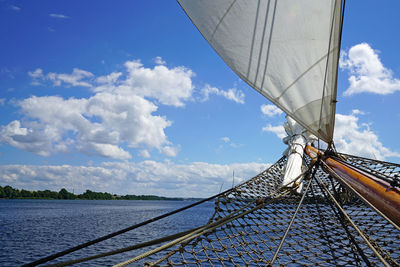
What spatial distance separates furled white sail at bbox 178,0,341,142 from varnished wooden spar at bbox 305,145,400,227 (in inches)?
25.5

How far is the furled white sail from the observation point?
337 cm

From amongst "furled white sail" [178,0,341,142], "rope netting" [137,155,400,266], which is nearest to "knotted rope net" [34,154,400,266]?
"rope netting" [137,155,400,266]

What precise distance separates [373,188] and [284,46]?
6.66 feet

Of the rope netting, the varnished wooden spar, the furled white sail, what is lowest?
the rope netting

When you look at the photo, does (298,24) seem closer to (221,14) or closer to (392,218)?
(221,14)

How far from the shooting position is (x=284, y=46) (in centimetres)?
365

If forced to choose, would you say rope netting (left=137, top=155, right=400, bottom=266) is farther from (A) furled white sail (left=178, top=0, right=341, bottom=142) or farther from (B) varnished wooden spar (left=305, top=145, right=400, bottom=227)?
(A) furled white sail (left=178, top=0, right=341, bottom=142)

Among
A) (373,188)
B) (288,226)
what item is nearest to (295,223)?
(288,226)

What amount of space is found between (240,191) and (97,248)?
12.1 m

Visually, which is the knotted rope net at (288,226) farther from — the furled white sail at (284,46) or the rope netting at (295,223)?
the furled white sail at (284,46)

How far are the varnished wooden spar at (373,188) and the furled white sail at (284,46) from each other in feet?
2.12

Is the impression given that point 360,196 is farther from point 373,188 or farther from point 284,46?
point 284,46

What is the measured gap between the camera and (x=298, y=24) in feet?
11.3

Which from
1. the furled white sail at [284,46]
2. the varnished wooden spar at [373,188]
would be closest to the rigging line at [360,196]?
the varnished wooden spar at [373,188]
